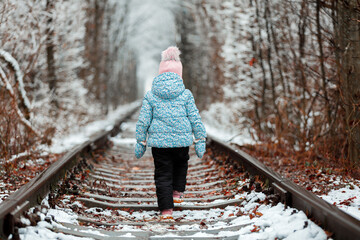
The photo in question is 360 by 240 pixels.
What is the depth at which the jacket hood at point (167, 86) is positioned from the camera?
4.46 metres

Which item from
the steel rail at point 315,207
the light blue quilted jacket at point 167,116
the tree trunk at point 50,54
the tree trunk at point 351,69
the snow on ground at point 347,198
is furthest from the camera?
the tree trunk at point 50,54

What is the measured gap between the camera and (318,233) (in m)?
2.98

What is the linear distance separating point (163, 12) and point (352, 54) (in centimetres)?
3285

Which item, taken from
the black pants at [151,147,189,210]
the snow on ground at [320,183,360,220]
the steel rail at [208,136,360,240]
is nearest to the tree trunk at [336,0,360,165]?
the snow on ground at [320,183,360,220]

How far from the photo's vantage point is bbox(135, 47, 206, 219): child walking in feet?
14.6

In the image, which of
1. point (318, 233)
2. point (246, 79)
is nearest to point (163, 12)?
point (246, 79)

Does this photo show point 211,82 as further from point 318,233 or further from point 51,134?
point 318,233

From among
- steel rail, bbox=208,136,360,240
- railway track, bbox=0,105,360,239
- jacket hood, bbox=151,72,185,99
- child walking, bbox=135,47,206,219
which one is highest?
jacket hood, bbox=151,72,185,99

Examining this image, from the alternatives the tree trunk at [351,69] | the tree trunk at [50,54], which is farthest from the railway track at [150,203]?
the tree trunk at [50,54]

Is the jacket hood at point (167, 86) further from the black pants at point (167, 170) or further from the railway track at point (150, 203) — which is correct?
the railway track at point (150, 203)

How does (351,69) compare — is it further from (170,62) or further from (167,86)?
(167,86)

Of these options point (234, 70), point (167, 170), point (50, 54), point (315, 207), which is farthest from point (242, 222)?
point (234, 70)

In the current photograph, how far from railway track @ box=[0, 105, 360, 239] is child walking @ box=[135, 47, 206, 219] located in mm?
374

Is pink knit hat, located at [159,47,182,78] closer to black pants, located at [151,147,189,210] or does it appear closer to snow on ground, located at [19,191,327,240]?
black pants, located at [151,147,189,210]
